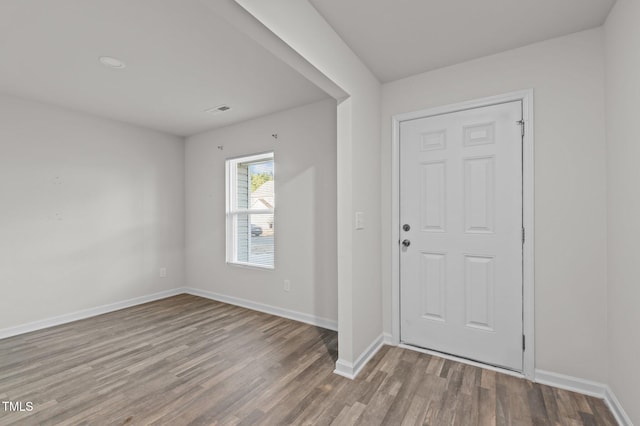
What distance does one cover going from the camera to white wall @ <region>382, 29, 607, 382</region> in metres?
1.93

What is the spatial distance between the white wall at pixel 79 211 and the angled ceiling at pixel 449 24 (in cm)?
344

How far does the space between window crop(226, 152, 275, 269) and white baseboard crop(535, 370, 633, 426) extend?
287cm

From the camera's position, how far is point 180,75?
8.62ft

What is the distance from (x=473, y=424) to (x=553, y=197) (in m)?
1.60

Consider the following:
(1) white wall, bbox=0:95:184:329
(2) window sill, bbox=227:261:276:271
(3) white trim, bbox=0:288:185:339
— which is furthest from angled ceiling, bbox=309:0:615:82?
(3) white trim, bbox=0:288:185:339

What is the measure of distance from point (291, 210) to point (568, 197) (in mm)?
2544

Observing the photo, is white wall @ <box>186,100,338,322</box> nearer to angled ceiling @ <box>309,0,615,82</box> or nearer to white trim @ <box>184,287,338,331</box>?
white trim @ <box>184,287,338,331</box>

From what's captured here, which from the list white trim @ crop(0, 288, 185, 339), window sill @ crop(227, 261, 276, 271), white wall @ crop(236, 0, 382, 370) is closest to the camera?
white wall @ crop(236, 0, 382, 370)

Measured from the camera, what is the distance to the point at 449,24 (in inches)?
76.1

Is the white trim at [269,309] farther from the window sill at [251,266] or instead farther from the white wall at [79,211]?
the white wall at [79,211]

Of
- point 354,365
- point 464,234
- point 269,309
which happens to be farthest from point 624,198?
point 269,309

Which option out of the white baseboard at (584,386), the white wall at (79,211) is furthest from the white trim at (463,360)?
the white wall at (79,211)

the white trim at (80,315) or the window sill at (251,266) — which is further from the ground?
the window sill at (251,266)

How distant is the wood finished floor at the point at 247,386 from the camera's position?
5.78 feet
